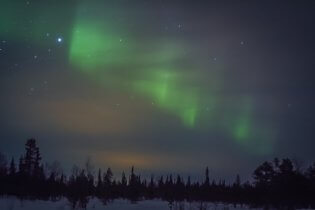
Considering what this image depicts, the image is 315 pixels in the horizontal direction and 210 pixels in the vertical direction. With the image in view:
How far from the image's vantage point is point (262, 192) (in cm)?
6038

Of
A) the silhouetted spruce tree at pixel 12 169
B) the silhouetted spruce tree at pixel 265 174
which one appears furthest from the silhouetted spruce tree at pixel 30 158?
the silhouetted spruce tree at pixel 265 174

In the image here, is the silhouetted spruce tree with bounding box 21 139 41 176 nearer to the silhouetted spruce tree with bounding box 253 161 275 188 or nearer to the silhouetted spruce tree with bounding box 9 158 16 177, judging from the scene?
the silhouetted spruce tree with bounding box 9 158 16 177

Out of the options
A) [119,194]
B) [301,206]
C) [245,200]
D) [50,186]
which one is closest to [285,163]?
[301,206]

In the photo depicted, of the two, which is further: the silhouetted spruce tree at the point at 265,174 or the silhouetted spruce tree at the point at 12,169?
the silhouetted spruce tree at the point at 12,169

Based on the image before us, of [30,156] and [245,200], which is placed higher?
[30,156]

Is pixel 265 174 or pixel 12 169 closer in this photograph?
pixel 265 174

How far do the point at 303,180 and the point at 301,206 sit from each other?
607 cm

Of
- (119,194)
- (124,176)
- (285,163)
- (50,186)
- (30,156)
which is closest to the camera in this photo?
(285,163)

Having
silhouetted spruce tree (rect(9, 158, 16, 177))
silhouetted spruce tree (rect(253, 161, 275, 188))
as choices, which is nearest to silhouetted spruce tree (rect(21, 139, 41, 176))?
silhouetted spruce tree (rect(9, 158, 16, 177))

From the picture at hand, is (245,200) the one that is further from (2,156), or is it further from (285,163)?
(2,156)

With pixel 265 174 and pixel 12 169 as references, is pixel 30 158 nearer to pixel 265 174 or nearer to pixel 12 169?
pixel 12 169

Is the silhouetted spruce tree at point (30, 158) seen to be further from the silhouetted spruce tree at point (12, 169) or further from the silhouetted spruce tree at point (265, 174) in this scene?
the silhouetted spruce tree at point (265, 174)

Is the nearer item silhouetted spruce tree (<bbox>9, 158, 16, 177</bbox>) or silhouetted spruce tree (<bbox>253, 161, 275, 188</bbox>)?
silhouetted spruce tree (<bbox>253, 161, 275, 188</bbox>)

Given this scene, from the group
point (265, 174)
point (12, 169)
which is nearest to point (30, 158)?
point (12, 169)
